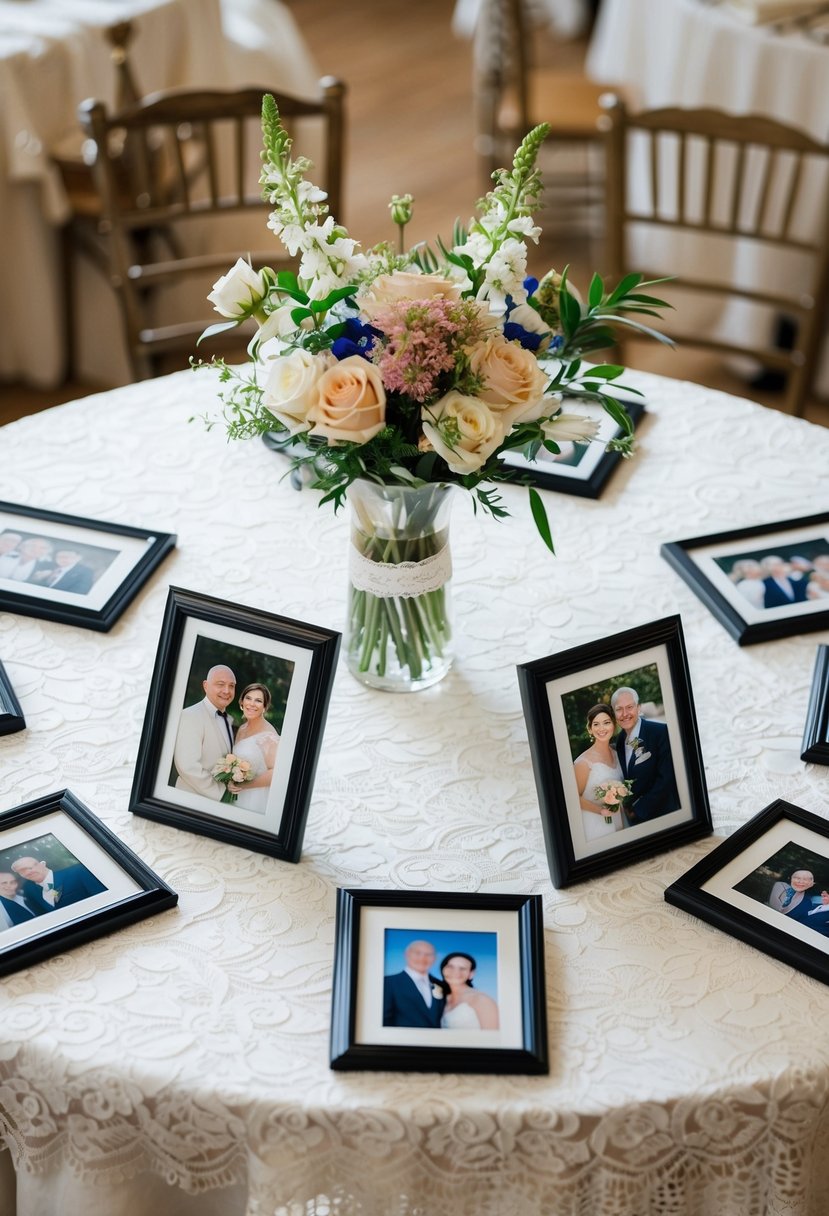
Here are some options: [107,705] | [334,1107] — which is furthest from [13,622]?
[334,1107]

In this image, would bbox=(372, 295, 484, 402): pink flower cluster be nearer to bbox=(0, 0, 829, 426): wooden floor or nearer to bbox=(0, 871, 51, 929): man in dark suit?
bbox=(0, 871, 51, 929): man in dark suit

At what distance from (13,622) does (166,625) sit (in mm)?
375

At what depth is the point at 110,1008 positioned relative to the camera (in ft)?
3.87

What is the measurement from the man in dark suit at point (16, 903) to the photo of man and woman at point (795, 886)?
71 centimetres

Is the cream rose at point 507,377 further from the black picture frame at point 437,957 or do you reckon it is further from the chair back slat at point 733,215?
the chair back slat at point 733,215

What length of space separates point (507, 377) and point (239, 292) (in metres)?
0.29

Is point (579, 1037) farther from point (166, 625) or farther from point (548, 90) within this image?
point (548, 90)

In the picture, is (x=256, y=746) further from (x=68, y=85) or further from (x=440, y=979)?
(x=68, y=85)

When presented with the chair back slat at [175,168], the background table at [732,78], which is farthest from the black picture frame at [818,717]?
the background table at [732,78]

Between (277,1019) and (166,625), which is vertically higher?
(166,625)

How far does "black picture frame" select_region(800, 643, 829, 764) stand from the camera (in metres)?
1.46

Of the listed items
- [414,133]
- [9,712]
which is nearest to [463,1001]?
[9,712]

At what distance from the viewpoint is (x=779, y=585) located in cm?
171

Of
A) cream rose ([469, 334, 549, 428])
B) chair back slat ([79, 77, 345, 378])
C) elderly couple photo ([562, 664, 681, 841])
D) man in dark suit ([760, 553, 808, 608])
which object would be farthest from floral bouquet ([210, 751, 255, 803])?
Result: chair back slat ([79, 77, 345, 378])
